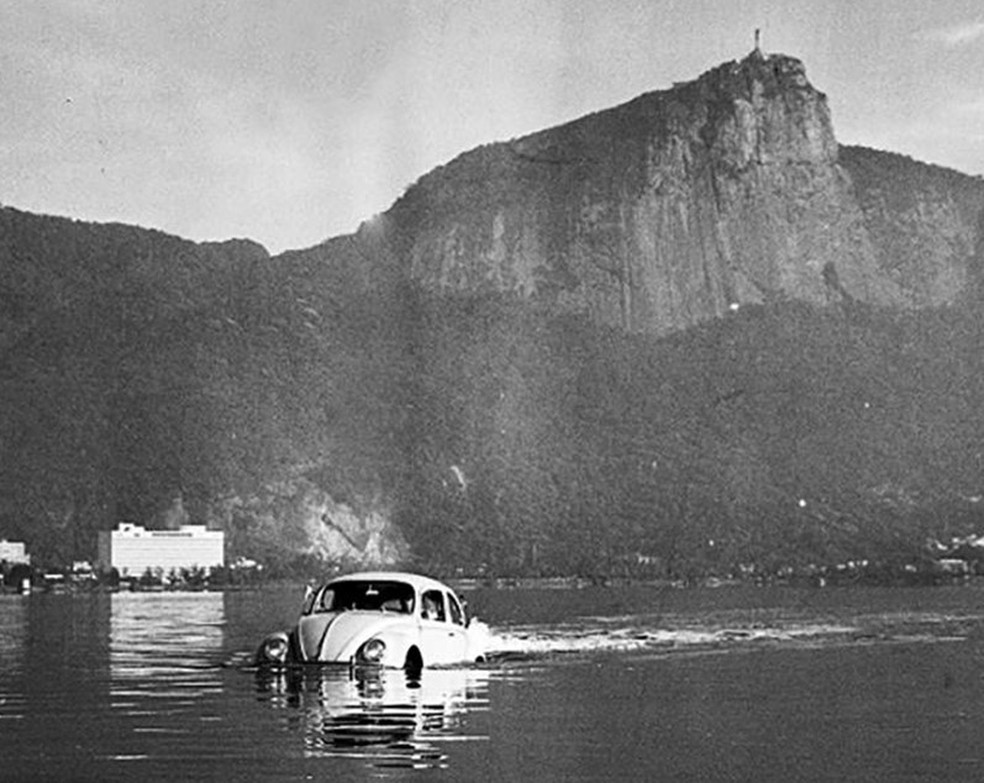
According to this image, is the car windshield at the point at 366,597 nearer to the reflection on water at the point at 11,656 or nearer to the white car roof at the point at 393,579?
the white car roof at the point at 393,579

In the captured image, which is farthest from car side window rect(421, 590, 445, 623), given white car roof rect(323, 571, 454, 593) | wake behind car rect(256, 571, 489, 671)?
white car roof rect(323, 571, 454, 593)

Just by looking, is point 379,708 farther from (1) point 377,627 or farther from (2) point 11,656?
(2) point 11,656

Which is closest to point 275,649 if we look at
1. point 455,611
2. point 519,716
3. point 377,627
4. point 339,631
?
point 339,631

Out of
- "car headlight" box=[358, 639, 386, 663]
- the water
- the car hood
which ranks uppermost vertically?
the car hood

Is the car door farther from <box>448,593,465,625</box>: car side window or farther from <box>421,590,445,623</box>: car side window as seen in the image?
<box>448,593,465,625</box>: car side window

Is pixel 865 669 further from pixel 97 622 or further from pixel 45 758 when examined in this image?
pixel 97 622
